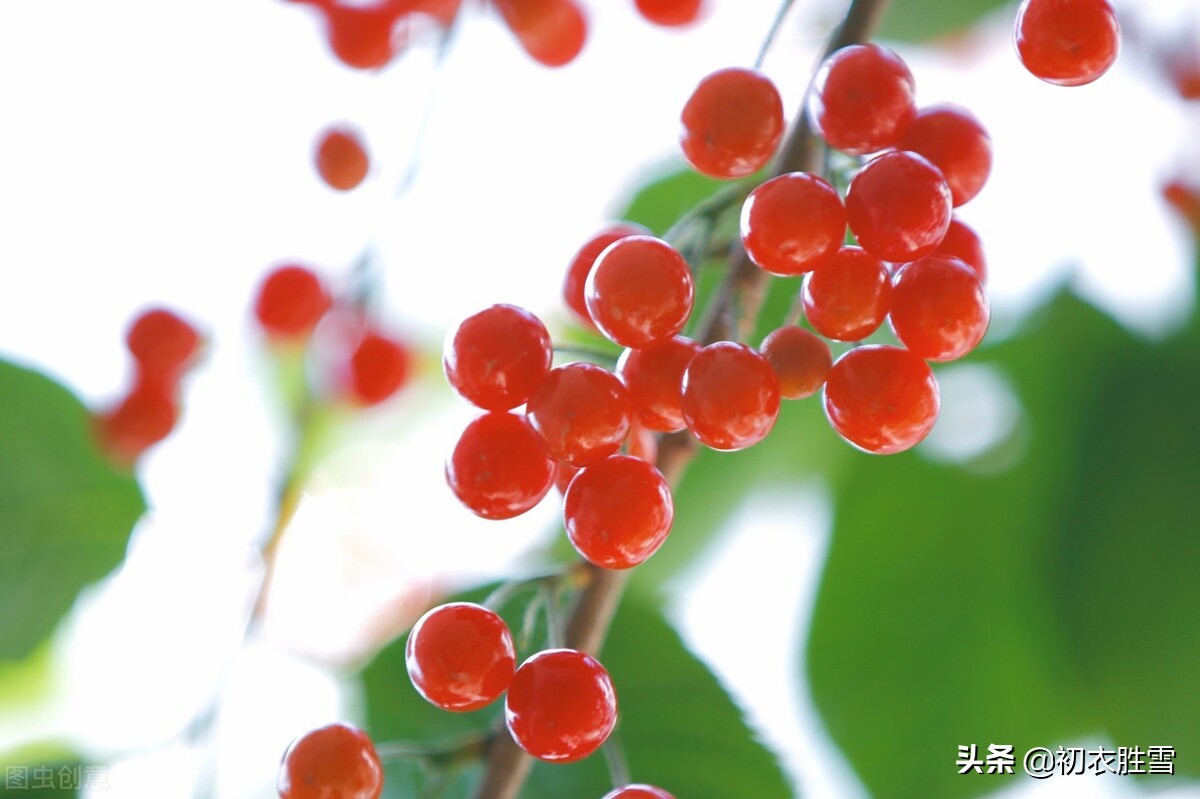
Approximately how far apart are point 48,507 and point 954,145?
1.79 ft

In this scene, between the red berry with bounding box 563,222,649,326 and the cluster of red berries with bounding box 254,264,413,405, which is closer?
the red berry with bounding box 563,222,649,326

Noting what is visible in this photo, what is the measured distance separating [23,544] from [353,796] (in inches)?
16.5

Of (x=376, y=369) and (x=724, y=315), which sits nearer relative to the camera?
(x=724, y=315)

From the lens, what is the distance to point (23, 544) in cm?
63

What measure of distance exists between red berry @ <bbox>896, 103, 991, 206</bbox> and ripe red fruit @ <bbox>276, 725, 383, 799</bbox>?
9.0 inches

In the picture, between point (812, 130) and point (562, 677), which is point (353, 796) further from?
point (812, 130)

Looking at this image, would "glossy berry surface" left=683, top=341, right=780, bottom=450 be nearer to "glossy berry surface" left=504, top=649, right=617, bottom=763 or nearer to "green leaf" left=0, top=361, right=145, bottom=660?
"glossy berry surface" left=504, top=649, right=617, bottom=763

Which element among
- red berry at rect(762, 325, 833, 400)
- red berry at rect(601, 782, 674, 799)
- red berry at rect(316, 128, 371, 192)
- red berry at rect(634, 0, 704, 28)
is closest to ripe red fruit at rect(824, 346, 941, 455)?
red berry at rect(762, 325, 833, 400)

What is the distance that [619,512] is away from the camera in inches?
11.4

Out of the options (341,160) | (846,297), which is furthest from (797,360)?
(341,160)

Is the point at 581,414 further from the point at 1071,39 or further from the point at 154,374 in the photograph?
the point at 154,374

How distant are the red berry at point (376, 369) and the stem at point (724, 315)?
1.34ft

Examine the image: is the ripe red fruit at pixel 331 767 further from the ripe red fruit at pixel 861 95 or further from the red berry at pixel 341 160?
the red berry at pixel 341 160

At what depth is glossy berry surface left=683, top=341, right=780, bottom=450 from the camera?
28cm
